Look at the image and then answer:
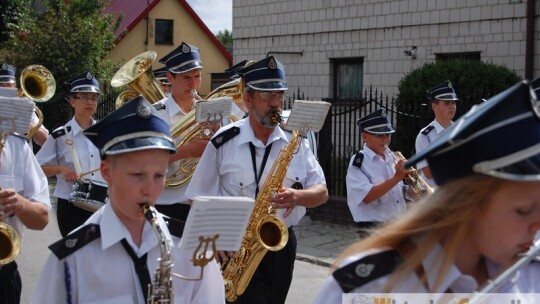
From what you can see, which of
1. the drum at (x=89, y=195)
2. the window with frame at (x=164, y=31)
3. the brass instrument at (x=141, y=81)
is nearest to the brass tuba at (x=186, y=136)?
the drum at (x=89, y=195)

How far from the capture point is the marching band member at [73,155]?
6539 mm

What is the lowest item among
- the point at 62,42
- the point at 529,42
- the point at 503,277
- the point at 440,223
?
the point at 503,277

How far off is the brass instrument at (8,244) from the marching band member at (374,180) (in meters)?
3.31

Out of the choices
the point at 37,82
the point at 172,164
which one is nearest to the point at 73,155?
the point at 172,164

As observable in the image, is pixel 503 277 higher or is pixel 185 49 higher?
pixel 185 49

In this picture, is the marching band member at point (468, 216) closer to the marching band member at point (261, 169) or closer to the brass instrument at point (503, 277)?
the brass instrument at point (503, 277)

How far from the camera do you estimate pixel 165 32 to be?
36.6 m

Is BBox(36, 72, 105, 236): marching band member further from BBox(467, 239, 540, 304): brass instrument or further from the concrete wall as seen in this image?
the concrete wall

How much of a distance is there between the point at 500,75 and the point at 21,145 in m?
11.3

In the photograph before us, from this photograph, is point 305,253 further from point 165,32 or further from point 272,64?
A: point 165,32

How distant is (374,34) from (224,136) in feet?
45.7

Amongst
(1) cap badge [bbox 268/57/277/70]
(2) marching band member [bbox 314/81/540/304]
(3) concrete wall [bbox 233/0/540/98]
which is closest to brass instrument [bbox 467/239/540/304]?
(2) marching band member [bbox 314/81/540/304]

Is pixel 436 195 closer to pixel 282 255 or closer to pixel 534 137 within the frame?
pixel 534 137

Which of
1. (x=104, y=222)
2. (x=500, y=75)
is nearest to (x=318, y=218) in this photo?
(x=500, y=75)
